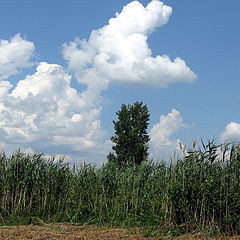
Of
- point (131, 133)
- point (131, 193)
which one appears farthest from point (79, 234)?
point (131, 133)

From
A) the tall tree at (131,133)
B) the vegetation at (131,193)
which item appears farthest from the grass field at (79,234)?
the tall tree at (131,133)

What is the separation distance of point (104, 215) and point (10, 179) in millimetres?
3033

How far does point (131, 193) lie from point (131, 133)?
64.0 feet

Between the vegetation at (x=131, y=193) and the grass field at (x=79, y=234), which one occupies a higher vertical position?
the vegetation at (x=131, y=193)

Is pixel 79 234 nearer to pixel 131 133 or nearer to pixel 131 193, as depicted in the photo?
pixel 131 193

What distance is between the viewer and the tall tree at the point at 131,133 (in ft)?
102

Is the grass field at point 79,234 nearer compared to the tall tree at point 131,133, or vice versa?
the grass field at point 79,234

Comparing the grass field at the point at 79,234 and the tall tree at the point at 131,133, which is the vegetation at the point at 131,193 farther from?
the tall tree at the point at 131,133

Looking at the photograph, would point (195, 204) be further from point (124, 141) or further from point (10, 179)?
point (124, 141)

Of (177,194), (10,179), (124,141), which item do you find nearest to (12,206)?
(10,179)

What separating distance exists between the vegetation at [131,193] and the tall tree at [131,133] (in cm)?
1746

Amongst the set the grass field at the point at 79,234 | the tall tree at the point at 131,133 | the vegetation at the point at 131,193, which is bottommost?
the grass field at the point at 79,234

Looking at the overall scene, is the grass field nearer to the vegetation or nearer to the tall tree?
the vegetation

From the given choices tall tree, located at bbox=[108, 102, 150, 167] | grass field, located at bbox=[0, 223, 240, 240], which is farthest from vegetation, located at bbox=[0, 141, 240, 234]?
tall tree, located at bbox=[108, 102, 150, 167]
